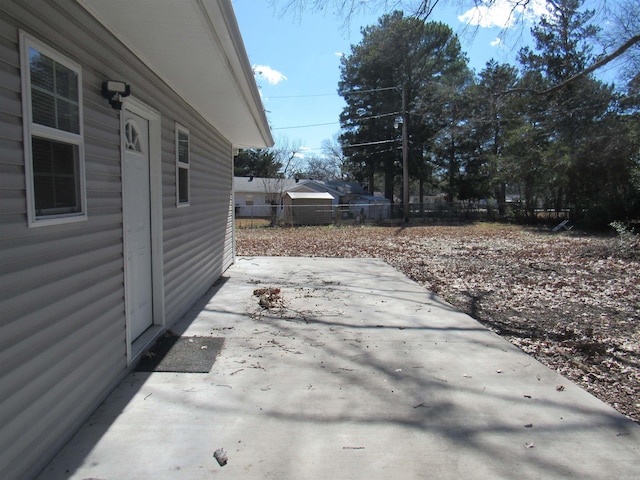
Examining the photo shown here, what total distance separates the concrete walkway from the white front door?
2.04 feet

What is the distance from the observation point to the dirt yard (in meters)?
3.95

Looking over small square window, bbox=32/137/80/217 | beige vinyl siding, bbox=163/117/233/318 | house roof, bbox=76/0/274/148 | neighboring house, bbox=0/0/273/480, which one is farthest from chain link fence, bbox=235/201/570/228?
small square window, bbox=32/137/80/217

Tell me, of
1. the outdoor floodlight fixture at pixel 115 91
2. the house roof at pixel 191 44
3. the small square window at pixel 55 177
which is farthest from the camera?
the outdoor floodlight fixture at pixel 115 91

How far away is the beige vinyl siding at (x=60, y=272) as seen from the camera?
1902 mm

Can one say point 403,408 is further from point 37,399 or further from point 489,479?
point 37,399

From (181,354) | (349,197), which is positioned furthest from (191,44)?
(349,197)

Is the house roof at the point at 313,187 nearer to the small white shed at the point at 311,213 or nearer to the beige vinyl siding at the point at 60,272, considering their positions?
the small white shed at the point at 311,213

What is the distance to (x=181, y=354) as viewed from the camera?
12.5 ft

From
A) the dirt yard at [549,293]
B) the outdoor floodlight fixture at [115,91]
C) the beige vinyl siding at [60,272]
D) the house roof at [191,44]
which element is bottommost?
the dirt yard at [549,293]

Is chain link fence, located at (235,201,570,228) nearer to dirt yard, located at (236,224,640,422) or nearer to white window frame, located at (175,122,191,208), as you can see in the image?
dirt yard, located at (236,224,640,422)

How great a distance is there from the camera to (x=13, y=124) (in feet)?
6.37

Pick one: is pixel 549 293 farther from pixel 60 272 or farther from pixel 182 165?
pixel 60 272

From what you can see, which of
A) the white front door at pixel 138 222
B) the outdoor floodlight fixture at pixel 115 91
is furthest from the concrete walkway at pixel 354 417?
the outdoor floodlight fixture at pixel 115 91

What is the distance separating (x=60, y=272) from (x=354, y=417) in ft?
6.79
